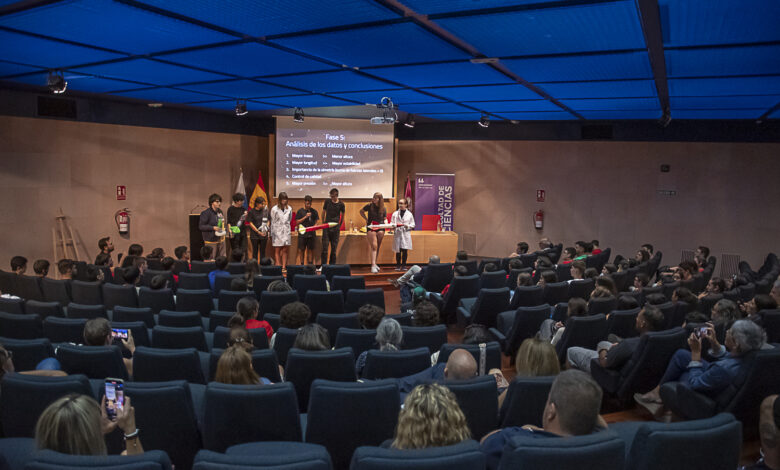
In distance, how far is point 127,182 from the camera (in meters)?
10.6

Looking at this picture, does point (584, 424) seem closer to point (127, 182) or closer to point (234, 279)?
point (234, 279)

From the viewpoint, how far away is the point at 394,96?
8242 millimetres

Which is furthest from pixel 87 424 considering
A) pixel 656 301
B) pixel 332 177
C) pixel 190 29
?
pixel 332 177

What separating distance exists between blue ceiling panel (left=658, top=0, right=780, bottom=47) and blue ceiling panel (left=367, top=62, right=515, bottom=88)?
6.61 ft

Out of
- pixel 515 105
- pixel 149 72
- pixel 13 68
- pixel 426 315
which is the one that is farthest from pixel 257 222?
pixel 426 315

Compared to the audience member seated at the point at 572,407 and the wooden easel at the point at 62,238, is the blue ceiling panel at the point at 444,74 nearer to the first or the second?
the audience member seated at the point at 572,407

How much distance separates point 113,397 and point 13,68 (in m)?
6.37

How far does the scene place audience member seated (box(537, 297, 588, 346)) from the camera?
5082mm

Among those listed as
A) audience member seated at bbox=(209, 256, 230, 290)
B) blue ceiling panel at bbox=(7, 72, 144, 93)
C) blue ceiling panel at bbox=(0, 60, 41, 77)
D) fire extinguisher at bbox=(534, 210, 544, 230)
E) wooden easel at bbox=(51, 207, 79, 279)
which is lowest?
audience member seated at bbox=(209, 256, 230, 290)

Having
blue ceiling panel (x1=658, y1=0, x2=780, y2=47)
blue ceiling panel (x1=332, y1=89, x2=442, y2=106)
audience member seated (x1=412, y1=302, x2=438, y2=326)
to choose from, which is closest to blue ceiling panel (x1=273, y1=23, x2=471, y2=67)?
blue ceiling panel (x1=658, y1=0, x2=780, y2=47)

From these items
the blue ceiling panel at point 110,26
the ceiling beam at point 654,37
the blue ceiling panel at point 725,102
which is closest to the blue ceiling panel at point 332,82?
the blue ceiling panel at point 110,26

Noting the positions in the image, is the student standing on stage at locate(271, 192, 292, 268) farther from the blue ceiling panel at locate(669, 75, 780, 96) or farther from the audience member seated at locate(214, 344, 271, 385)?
the audience member seated at locate(214, 344, 271, 385)

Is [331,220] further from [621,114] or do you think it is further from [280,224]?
[621,114]

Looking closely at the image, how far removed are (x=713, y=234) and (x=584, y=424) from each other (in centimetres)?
1101
